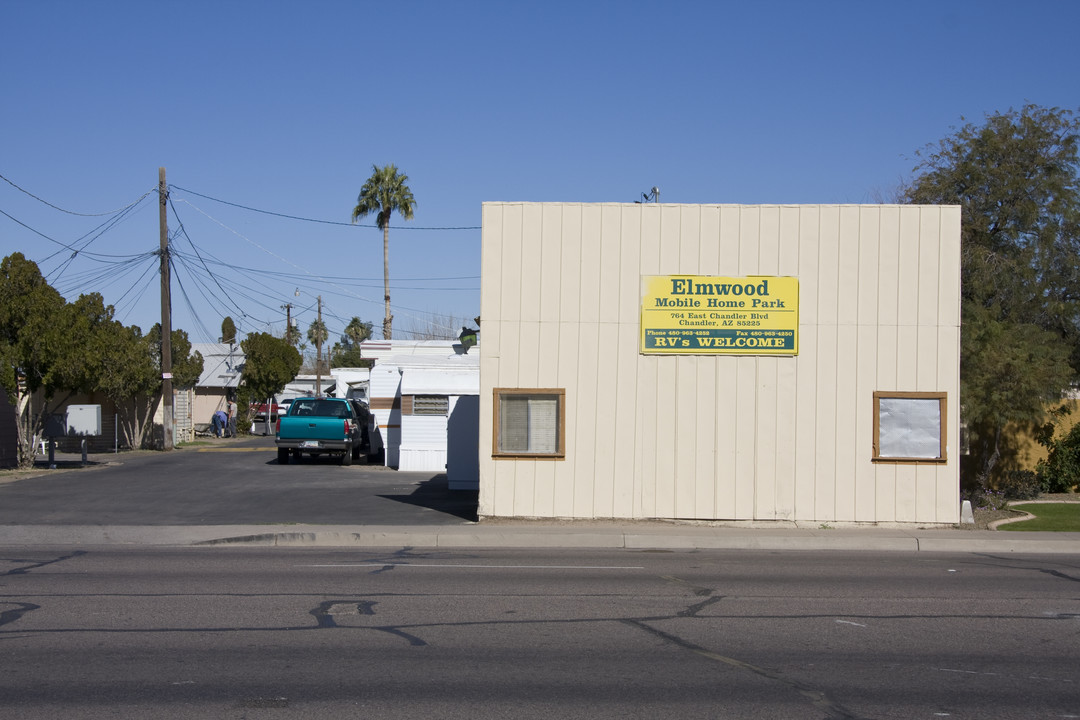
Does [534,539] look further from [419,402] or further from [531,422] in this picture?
[419,402]

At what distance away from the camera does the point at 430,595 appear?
989cm

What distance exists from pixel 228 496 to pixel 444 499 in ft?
15.2

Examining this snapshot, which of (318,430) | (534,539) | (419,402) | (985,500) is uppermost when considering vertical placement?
(419,402)

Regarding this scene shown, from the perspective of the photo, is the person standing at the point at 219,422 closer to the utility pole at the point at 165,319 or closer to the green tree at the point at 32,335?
the utility pole at the point at 165,319

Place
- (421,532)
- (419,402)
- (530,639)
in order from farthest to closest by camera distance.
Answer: (419,402), (421,532), (530,639)

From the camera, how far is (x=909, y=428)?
52.5 feet

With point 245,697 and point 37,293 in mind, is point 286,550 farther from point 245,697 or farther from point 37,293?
point 37,293

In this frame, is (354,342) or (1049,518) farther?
(354,342)

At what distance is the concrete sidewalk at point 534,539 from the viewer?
47.5ft

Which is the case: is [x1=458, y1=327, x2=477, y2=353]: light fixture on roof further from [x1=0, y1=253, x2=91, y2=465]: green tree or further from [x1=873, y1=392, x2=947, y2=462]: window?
[x1=873, y1=392, x2=947, y2=462]: window

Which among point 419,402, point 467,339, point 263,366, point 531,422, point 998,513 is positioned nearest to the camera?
point 531,422

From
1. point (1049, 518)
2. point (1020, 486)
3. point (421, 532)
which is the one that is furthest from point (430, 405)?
point (1049, 518)

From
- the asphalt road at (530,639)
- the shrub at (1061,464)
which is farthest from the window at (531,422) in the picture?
the shrub at (1061,464)

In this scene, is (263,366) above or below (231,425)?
above
